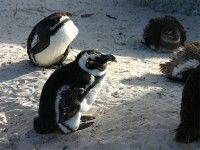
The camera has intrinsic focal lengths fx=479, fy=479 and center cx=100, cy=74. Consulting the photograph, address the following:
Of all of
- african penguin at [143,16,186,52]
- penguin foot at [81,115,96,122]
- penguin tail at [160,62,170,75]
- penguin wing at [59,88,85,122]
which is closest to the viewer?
penguin wing at [59,88,85,122]

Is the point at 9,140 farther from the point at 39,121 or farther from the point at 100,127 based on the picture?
the point at 100,127

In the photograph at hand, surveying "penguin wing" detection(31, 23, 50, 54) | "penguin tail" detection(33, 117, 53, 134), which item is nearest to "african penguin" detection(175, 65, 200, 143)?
"penguin tail" detection(33, 117, 53, 134)

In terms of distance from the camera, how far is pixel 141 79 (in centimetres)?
600

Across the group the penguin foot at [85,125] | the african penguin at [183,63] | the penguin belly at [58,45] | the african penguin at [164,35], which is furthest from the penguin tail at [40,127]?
the african penguin at [164,35]

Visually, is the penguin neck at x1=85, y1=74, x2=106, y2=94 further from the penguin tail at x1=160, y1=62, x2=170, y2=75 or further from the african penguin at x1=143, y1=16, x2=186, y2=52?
the african penguin at x1=143, y1=16, x2=186, y2=52

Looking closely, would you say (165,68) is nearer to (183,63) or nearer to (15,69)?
(183,63)

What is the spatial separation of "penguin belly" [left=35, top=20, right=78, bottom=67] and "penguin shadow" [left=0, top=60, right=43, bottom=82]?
164 mm

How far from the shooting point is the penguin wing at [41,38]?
19.9 feet

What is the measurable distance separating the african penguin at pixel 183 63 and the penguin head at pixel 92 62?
6.51 feet

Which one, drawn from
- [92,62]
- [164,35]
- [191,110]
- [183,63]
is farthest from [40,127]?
[164,35]

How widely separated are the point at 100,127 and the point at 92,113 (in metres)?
0.35

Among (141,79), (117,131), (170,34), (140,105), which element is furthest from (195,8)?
(117,131)

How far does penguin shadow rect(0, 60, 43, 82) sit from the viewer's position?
→ 239 inches

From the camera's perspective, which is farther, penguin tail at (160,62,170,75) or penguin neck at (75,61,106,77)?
penguin tail at (160,62,170,75)
